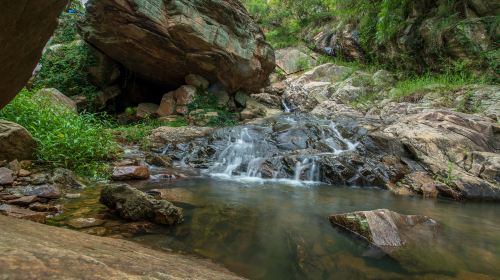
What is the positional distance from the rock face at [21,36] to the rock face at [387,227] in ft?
10.3

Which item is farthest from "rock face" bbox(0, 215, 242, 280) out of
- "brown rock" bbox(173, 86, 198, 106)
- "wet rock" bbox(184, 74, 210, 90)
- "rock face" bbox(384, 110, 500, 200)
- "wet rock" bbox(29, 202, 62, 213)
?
"wet rock" bbox(184, 74, 210, 90)

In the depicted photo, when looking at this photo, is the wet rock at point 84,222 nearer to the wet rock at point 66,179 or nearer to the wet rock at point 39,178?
the wet rock at point 39,178

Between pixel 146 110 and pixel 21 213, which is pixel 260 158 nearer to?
pixel 21 213

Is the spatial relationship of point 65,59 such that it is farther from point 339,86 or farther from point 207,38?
point 339,86

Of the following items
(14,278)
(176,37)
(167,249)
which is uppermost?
(176,37)

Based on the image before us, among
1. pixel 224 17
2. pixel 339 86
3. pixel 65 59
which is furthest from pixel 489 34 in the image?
pixel 65 59

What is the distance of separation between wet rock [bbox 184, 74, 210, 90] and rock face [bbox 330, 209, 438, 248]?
8815 mm

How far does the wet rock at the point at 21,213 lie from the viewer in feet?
9.14

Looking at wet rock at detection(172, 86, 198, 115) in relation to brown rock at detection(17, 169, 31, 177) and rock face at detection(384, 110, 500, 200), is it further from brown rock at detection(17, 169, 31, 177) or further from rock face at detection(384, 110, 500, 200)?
brown rock at detection(17, 169, 31, 177)

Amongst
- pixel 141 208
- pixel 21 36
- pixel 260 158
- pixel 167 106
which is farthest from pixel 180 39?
pixel 21 36

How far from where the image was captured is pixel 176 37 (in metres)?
9.53

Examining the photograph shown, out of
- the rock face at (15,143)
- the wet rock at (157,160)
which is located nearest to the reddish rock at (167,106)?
the wet rock at (157,160)

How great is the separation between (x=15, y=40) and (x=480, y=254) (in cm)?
411

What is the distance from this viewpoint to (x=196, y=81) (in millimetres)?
11500
